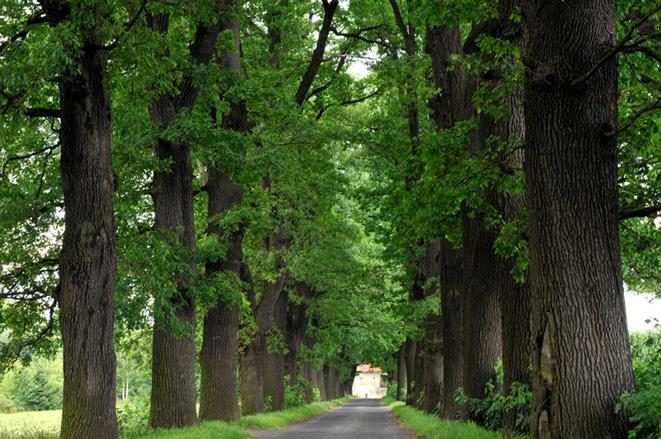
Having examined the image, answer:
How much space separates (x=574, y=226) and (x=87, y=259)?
664cm

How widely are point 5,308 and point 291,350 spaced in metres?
23.4

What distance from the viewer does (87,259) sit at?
10.6 metres

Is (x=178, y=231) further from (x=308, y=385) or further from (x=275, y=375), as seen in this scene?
(x=308, y=385)

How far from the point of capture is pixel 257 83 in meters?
18.4

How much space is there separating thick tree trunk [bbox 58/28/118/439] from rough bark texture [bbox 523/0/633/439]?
235 inches

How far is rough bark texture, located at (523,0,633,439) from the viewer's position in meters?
7.80

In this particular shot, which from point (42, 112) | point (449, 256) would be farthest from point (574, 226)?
point (449, 256)

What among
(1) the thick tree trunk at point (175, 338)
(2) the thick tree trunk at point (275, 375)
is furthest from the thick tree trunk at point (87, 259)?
(2) the thick tree trunk at point (275, 375)

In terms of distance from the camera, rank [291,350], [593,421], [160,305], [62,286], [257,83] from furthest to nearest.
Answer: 1. [291,350]
2. [257,83]
3. [160,305]
4. [62,286]
5. [593,421]

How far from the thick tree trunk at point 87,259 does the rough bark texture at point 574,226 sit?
5.97 m

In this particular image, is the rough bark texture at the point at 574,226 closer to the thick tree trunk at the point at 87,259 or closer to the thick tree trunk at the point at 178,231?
the thick tree trunk at the point at 87,259

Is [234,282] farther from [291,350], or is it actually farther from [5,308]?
[291,350]

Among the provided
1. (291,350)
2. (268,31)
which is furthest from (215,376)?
(291,350)

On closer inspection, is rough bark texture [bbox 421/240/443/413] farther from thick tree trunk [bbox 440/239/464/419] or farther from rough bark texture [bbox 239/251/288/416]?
thick tree trunk [bbox 440/239/464/419]
